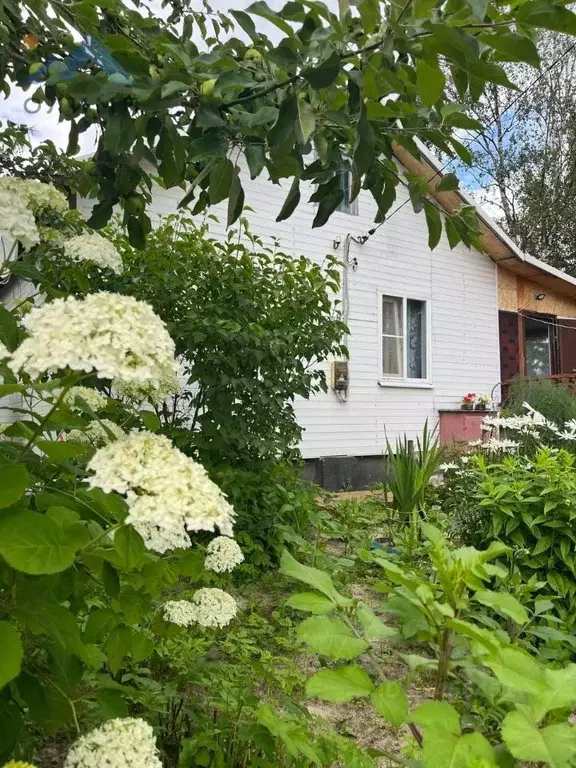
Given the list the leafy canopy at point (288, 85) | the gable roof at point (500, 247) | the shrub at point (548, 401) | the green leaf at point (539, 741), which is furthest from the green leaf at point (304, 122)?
the gable roof at point (500, 247)

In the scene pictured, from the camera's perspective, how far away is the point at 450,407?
9469 mm

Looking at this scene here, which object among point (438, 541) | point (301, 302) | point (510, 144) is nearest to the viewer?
point (438, 541)

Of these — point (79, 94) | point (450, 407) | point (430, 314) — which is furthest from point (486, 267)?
point (79, 94)

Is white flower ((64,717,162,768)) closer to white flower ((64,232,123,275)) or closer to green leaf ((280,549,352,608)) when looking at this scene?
green leaf ((280,549,352,608))

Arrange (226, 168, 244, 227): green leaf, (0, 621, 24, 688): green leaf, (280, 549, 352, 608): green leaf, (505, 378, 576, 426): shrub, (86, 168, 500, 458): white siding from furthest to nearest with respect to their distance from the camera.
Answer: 1. (86, 168, 500, 458): white siding
2. (505, 378, 576, 426): shrub
3. (226, 168, 244, 227): green leaf
4. (280, 549, 352, 608): green leaf
5. (0, 621, 24, 688): green leaf

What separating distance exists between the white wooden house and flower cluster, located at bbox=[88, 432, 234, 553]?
6.07m

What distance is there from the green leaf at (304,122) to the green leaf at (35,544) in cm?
82

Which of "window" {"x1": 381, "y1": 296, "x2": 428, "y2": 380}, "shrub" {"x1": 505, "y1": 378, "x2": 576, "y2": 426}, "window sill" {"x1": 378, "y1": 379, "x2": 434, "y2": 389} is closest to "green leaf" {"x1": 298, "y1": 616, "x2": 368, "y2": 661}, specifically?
"shrub" {"x1": 505, "y1": 378, "x2": 576, "y2": 426}

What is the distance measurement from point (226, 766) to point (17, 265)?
143 centimetres

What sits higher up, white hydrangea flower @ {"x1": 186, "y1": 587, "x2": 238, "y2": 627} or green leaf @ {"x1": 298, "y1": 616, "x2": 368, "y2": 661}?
green leaf @ {"x1": 298, "y1": 616, "x2": 368, "y2": 661}

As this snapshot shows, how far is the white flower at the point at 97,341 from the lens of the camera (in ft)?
2.78

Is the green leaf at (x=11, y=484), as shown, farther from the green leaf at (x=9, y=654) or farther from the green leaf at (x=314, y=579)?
the green leaf at (x=314, y=579)

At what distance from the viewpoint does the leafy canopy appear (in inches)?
43.3

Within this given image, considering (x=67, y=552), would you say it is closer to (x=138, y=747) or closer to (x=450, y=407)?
(x=138, y=747)
